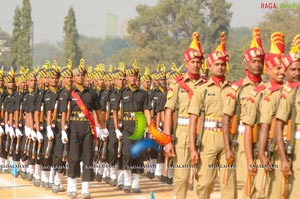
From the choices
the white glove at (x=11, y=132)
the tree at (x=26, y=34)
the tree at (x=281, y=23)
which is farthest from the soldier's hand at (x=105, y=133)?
the tree at (x=26, y=34)

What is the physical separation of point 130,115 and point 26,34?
2832 inches

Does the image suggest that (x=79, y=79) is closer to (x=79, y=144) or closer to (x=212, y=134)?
(x=79, y=144)

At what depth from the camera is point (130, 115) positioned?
20.1 metres

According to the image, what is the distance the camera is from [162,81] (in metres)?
22.3

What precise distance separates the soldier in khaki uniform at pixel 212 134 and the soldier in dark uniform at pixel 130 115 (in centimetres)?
593

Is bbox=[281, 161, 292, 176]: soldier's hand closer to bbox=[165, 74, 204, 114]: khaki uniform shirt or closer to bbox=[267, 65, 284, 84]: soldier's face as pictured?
bbox=[267, 65, 284, 84]: soldier's face

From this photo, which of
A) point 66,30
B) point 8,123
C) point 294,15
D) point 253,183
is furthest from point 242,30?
point 253,183

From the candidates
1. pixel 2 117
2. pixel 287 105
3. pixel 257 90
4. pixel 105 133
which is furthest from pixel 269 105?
pixel 2 117

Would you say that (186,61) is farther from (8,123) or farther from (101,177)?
(8,123)

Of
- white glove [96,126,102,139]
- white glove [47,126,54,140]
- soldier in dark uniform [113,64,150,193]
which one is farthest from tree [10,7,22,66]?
white glove [47,126,54,140]

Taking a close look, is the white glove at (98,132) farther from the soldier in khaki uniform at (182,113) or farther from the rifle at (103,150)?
the soldier in khaki uniform at (182,113)

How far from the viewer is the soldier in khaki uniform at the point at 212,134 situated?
13.6 meters

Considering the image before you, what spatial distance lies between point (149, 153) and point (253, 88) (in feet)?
32.4

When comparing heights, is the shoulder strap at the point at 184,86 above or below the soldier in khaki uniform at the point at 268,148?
above
